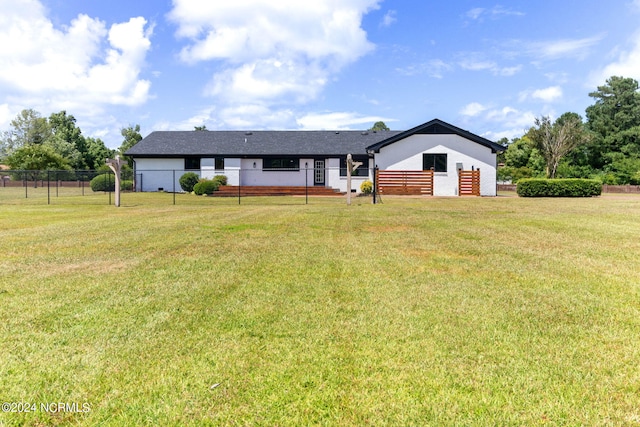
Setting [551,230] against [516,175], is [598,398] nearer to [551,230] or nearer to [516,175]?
[551,230]

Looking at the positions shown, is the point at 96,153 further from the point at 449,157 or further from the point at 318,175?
the point at 449,157

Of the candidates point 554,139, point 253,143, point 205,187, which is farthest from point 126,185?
point 554,139

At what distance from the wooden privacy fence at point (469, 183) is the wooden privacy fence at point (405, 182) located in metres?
1.98

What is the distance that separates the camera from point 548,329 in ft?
12.5

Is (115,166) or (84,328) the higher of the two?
(115,166)

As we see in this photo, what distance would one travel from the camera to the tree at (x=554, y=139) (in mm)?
43875

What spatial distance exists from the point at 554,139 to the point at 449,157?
25452mm

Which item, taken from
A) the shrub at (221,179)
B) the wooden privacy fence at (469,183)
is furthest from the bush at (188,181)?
the wooden privacy fence at (469,183)

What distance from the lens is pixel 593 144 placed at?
5062cm

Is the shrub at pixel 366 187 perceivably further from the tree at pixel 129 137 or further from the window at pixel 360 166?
the tree at pixel 129 137

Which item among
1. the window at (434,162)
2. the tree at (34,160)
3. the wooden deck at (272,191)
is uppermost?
the tree at (34,160)

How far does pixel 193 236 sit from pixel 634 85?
63.5 meters

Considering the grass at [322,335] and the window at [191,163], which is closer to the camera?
the grass at [322,335]

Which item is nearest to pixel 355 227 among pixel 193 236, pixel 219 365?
pixel 193 236
